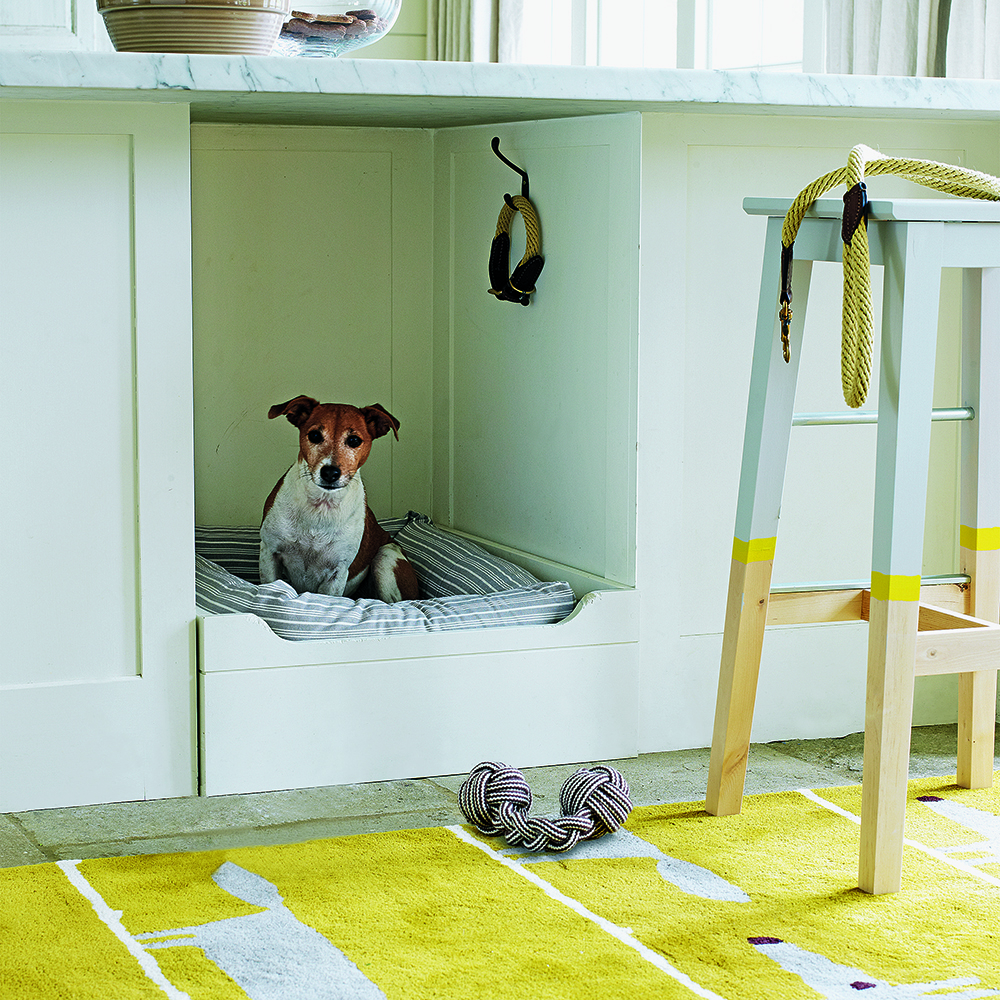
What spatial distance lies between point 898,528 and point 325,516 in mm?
1148

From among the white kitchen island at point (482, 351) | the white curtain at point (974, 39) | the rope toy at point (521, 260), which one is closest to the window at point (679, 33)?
the white curtain at point (974, 39)

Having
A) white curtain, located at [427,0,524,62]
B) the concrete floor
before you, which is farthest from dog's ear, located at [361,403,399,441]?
white curtain, located at [427,0,524,62]

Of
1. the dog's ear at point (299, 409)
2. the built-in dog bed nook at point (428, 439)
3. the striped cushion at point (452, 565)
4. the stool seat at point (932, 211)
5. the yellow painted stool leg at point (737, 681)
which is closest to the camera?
the stool seat at point (932, 211)

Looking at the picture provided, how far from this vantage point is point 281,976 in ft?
4.21

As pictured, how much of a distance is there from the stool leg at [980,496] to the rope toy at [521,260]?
2.42ft

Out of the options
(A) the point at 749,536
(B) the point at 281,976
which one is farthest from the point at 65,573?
(A) the point at 749,536

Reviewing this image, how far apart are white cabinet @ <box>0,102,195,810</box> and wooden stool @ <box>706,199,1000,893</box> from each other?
749mm

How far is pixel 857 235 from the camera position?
1.49 m

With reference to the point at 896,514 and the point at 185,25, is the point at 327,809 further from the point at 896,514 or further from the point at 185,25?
the point at 185,25

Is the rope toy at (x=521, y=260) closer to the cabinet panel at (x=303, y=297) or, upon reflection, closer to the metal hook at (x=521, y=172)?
the metal hook at (x=521, y=172)

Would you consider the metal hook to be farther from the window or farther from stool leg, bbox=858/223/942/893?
stool leg, bbox=858/223/942/893

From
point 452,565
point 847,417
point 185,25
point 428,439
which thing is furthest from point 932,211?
point 428,439

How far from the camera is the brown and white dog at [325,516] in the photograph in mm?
2355

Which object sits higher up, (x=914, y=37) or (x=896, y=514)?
(x=914, y=37)
